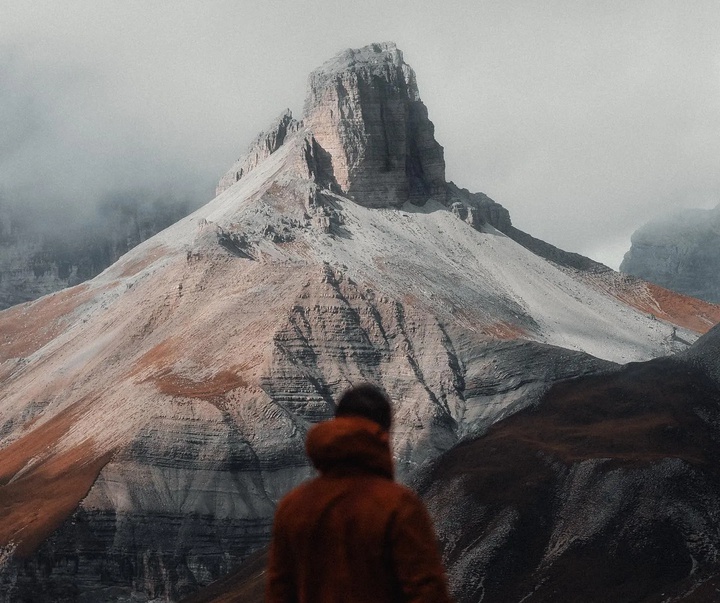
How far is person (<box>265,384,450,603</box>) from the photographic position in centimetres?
856

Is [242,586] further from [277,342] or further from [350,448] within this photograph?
[350,448]

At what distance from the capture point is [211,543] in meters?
92.1

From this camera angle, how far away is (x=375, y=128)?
150m

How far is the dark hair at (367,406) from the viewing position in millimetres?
9234

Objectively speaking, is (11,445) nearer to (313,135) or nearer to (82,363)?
(82,363)

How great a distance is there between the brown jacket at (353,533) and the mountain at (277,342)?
5737 centimetres

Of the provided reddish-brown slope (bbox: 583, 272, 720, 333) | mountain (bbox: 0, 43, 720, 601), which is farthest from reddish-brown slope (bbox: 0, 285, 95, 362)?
reddish-brown slope (bbox: 583, 272, 720, 333)

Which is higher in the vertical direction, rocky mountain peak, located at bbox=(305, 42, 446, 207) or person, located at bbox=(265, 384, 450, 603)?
rocky mountain peak, located at bbox=(305, 42, 446, 207)

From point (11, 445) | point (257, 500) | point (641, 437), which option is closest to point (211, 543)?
point (257, 500)

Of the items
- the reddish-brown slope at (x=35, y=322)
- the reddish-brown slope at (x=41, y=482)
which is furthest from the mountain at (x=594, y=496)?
the reddish-brown slope at (x=35, y=322)

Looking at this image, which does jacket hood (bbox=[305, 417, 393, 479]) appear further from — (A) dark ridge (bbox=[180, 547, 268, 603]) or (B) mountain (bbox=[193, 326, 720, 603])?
(A) dark ridge (bbox=[180, 547, 268, 603])

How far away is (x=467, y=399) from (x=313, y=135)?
1945 inches

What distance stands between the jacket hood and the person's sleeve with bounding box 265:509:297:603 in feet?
1.63

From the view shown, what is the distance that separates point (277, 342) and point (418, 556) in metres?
100
